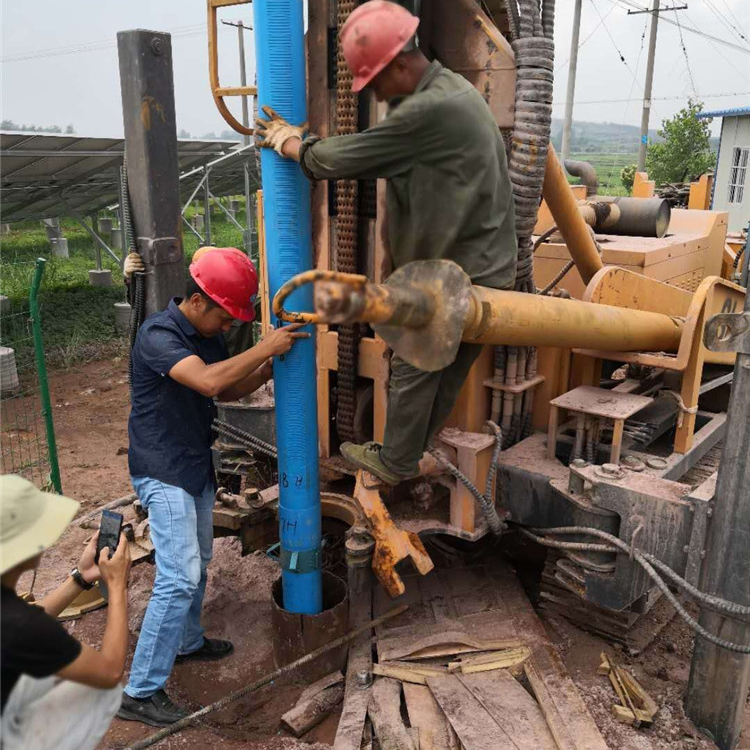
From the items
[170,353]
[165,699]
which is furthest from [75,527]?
[170,353]

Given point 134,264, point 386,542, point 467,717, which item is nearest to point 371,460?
point 386,542

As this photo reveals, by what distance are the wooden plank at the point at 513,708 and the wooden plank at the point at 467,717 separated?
0.02 metres

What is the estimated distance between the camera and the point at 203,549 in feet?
12.9

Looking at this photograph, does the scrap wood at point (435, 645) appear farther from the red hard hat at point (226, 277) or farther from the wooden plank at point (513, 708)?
the red hard hat at point (226, 277)

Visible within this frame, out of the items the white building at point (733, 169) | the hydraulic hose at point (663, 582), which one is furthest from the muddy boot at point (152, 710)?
the white building at point (733, 169)

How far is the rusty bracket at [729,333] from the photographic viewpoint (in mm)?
3003

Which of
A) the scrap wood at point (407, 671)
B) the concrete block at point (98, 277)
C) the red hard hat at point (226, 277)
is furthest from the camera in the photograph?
the concrete block at point (98, 277)

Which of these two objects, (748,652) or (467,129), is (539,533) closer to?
(748,652)

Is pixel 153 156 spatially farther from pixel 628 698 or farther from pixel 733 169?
pixel 733 169

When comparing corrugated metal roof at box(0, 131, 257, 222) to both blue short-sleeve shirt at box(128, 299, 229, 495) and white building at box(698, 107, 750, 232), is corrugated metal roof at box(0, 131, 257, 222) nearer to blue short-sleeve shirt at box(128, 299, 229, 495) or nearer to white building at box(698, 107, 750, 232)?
blue short-sleeve shirt at box(128, 299, 229, 495)

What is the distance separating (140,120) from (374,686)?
10.1ft

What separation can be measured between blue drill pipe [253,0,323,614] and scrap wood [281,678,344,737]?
355mm

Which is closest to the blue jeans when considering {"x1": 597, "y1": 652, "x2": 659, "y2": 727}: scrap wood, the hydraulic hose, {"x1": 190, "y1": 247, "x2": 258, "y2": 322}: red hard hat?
{"x1": 190, "y1": 247, "x2": 258, "y2": 322}: red hard hat

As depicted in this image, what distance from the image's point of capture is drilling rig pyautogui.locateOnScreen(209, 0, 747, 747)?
3141 millimetres
